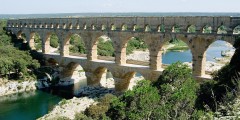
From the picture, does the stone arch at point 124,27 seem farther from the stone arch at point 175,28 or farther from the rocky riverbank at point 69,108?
the rocky riverbank at point 69,108

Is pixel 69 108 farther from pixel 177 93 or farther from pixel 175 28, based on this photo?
pixel 177 93

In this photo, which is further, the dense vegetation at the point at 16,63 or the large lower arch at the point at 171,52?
the dense vegetation at the point at 16,63

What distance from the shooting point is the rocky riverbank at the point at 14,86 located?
31.8 metres

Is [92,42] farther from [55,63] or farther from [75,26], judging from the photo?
[55,63]

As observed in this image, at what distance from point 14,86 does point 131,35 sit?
12751 mm

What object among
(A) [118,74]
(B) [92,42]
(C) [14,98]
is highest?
(B) [92,42]

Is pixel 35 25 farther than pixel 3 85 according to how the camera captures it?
Yes

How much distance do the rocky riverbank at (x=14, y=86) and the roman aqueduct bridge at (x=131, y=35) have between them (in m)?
3.90

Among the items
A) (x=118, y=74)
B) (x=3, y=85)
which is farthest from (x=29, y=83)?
(x=118, y=74)

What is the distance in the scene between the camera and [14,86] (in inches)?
1278

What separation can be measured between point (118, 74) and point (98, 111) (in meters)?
9.03

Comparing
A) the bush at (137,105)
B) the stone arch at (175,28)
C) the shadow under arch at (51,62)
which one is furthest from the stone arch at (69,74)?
the bush at (137,105)

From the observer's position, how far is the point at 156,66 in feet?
84.1

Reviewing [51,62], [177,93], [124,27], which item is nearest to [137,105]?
[177,93]
